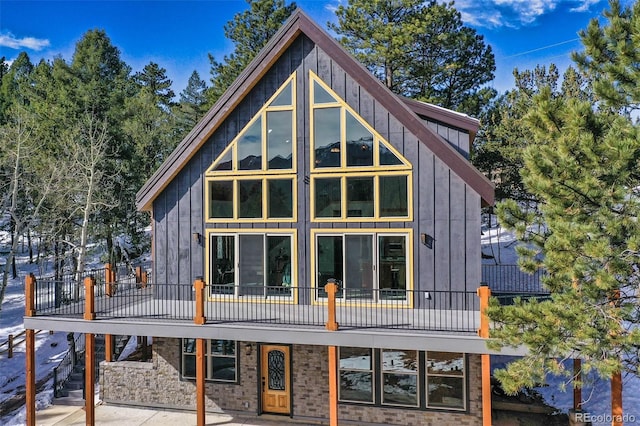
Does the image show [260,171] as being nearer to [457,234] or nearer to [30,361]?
[457,234]

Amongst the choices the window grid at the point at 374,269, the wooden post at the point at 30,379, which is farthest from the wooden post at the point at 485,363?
the wooden post at the point at 30,379

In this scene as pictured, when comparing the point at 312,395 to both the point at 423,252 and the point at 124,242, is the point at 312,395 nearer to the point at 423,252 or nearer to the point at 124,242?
the point at 423,252

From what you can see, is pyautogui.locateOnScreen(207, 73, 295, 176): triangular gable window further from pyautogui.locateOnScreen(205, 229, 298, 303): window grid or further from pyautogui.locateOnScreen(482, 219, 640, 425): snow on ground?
pyautogui.locateOnScreen(482, 219, 640, 425): snow on ground

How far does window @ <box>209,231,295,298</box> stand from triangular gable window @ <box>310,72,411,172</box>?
2219 mm

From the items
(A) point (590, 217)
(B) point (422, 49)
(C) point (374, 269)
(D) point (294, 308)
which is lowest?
(D) point (294, 308)

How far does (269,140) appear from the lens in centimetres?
1130

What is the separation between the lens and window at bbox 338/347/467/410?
1023 cm

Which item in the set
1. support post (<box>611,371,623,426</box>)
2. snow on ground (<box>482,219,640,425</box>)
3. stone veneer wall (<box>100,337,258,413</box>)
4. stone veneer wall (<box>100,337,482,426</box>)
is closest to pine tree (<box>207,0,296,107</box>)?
stone veneer wall (<box>100,337,258,413</box>)

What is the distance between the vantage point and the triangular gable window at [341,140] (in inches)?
416

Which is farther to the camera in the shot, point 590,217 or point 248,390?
point 248,390

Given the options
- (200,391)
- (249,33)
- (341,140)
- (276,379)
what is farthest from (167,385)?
(249,33)

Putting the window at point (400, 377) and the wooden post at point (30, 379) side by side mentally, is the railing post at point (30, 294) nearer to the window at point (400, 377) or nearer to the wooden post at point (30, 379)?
the wooden post at point (30, 379)

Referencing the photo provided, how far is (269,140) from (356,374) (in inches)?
254

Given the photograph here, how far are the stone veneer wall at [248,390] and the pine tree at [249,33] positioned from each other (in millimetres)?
17647
